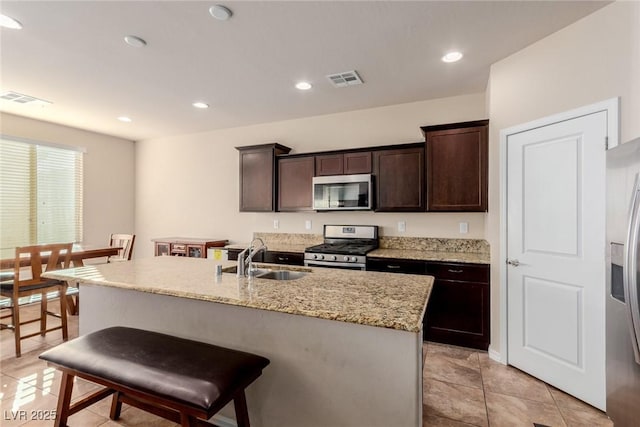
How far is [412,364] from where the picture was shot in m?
1.32

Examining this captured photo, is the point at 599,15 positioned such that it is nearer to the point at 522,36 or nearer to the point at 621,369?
the point at 522,36

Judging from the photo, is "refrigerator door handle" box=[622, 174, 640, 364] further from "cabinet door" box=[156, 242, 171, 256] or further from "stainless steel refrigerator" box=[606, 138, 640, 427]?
"cabinet door" box=[156, 242, 171, 256]

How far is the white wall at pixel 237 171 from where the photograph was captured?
12.2 feet

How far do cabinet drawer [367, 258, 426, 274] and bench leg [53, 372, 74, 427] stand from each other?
254 centimetres

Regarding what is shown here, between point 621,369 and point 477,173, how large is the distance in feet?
6.47

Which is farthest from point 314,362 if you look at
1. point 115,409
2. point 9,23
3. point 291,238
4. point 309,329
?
point 9,23

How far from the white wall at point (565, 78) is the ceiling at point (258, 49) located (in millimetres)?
115

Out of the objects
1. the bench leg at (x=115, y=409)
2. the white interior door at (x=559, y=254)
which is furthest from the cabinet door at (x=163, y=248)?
the white interior door at (x=559, y=254)

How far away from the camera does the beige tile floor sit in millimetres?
1967

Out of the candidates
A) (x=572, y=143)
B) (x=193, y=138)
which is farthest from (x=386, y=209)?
(x=193, y=138)

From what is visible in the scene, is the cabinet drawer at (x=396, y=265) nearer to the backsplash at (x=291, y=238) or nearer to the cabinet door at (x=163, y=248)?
the backsplash at (x=291, y=238)

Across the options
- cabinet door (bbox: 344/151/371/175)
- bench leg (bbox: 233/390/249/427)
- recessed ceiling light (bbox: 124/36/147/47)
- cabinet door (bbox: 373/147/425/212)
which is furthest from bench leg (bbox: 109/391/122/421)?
cabinet door (bbox: 344/151/371/175)

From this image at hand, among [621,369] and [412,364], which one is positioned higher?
[412,364]

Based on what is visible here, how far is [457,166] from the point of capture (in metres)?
3.16
